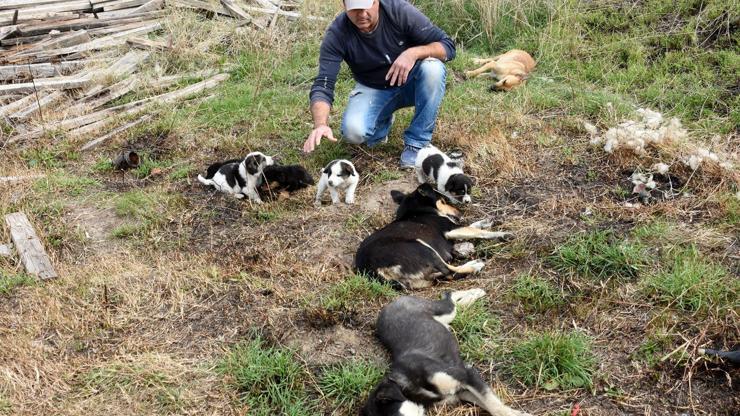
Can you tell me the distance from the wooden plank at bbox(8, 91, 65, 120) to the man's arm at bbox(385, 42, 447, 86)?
5.45 meters

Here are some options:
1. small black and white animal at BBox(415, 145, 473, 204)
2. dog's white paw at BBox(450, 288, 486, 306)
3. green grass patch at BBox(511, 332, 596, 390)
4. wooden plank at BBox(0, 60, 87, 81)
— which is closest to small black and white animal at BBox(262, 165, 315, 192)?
small black and white animal at BBox(415, 145, 473, 204)

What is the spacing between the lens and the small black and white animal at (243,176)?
6.48 meters

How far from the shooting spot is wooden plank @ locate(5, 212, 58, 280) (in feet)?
17.6

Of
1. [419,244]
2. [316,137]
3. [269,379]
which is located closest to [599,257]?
[419,244]

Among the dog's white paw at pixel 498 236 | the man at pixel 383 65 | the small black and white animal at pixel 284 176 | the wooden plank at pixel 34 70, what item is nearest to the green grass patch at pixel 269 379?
the dog's white paw at pixel 498 236

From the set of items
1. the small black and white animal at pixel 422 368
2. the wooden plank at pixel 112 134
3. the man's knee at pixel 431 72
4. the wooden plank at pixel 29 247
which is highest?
the man's knee at pixel 431 72

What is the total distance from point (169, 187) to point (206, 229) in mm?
1284

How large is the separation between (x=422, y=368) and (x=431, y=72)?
12.7 feet

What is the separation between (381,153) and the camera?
7.20 m

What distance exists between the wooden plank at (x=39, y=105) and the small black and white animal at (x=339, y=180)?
5.03 m

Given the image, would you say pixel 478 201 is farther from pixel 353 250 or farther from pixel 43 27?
pixel 43 27

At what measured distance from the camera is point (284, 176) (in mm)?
6461

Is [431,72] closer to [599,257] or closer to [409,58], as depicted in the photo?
[409,58]

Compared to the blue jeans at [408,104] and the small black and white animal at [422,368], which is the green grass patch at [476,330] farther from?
the blue jeans at [408,104]
